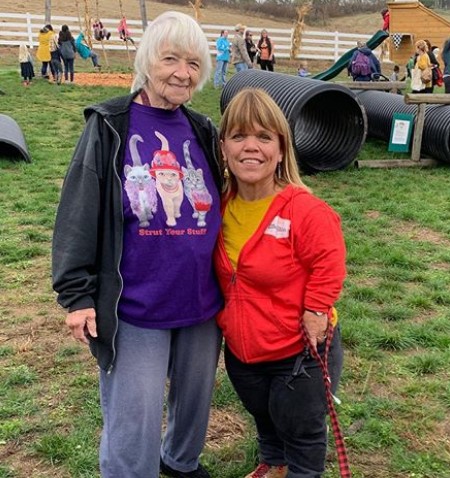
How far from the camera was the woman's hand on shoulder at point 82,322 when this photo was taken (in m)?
2.23

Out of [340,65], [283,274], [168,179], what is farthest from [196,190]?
[340,65]

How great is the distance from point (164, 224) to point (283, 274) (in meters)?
0.47

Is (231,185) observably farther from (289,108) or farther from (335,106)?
(335,106)

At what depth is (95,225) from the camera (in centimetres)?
221

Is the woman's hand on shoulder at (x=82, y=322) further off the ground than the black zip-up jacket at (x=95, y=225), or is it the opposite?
the black zip-up jacket at (x=95, y=225)

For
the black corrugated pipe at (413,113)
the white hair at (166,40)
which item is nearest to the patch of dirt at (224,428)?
the white hair at (166,40)

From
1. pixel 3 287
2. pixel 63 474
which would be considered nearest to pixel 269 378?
pixel 63 474

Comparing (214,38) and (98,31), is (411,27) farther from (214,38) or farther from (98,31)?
(98,31)

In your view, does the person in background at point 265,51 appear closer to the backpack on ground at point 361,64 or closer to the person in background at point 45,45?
the backpack on ground at point 361,64

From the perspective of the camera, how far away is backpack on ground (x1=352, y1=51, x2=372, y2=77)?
17109mm

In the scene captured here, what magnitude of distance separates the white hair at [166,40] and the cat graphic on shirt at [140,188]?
26 cm

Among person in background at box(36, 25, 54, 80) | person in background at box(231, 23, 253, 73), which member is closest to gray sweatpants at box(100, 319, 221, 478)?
person in background at box(231, 23, 253, 73)

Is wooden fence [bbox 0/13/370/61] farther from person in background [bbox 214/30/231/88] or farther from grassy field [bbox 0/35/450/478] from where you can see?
grassy field [bbox 0/35/450/478]

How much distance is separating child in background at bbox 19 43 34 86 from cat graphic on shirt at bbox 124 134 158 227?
17206mm
